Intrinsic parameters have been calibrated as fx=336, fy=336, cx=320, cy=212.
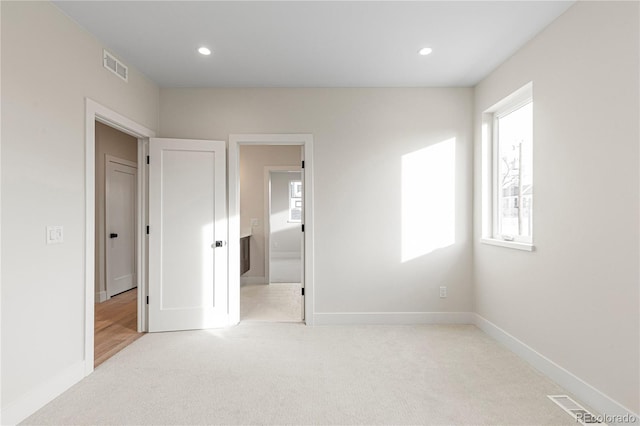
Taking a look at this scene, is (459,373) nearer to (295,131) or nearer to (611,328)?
(611,328)

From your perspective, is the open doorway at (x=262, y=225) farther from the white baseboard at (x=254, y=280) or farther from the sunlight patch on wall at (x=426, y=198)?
the sunlight patch on wall at (x=426, y=198)

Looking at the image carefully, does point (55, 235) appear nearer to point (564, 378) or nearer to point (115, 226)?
point (115, 226)

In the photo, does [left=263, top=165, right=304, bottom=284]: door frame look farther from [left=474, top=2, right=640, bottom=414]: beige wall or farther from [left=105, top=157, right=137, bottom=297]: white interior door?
[left=474, top=2, right=640, bottom=414]: beige wall

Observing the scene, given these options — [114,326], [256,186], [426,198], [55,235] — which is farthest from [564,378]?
[256,186]

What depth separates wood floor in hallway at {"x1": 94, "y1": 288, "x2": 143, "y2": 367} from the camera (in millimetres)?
3016

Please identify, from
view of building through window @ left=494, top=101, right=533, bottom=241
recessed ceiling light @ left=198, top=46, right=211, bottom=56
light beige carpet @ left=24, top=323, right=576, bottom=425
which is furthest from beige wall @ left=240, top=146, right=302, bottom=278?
view of building through window @ left=494, top=101, right=533, bottom=241

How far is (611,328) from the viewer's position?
78.5 inches

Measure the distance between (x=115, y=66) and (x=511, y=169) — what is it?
3.69 meters

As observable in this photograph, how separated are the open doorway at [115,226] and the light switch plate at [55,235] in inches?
77.4

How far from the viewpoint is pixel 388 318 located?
12.1ft

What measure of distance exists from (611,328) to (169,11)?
3.47 meters

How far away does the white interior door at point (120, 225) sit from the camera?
4.93m

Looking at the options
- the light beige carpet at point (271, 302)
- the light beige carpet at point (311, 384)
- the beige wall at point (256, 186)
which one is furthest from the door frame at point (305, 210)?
the beige wall at point (256, 186)

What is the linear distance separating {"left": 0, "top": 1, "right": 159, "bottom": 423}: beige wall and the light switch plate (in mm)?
44
